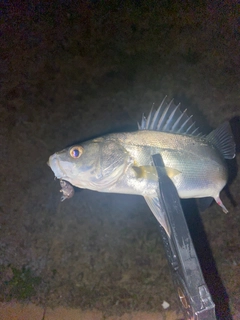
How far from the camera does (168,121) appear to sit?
219cm

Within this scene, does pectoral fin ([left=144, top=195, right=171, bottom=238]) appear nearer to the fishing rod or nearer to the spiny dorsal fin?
the fishing rod

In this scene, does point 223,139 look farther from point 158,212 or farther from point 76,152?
point 76,152

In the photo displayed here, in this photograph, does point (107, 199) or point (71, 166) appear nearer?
point (71, 166)

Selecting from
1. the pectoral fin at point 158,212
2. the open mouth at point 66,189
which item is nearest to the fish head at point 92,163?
the open mouth at point 66,189

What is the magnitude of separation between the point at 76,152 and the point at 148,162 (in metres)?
0.63

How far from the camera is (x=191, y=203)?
2.54 metres

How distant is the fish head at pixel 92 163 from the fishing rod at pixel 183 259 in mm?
323

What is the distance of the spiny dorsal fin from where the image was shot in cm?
229

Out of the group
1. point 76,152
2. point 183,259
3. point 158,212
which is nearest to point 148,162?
point 158,212

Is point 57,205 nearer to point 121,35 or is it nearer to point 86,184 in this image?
point 86,184

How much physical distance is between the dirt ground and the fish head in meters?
0.57

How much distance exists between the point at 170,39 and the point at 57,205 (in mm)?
2254

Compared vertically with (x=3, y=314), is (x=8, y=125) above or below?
above

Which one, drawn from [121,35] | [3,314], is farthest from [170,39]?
[3,314]
